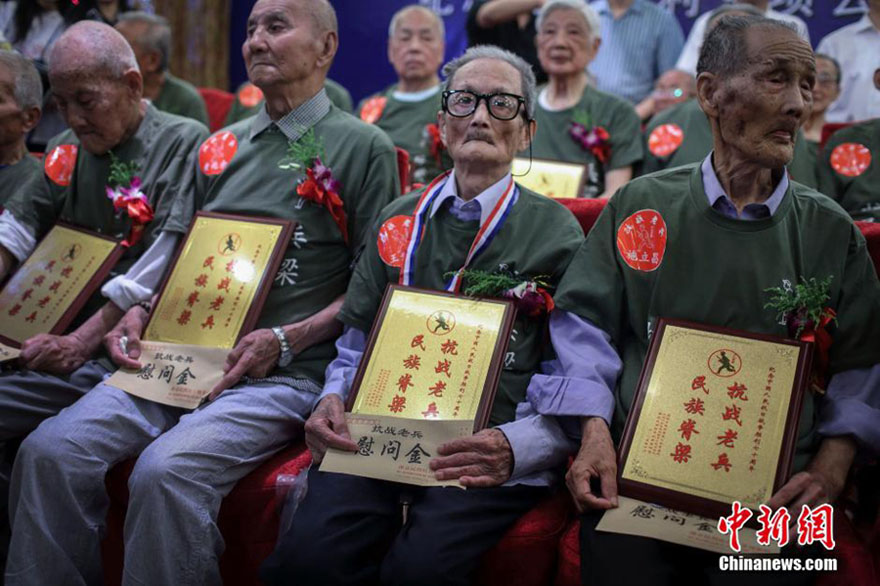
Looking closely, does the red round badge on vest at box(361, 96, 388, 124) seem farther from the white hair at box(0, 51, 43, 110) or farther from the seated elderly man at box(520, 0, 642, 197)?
the white hair at box(0, 51, 43, 110)

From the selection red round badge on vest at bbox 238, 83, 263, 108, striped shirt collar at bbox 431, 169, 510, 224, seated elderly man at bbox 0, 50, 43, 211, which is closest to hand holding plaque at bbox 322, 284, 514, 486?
striped shirt collar at bbox 431, 169, 510, 224

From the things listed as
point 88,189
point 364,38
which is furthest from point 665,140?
point 364,38

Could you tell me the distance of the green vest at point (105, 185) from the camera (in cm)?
252

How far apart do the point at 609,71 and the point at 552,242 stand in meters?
2.88

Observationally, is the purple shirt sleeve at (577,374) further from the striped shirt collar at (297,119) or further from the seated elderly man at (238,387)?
the striped shirt collar at (297,119)

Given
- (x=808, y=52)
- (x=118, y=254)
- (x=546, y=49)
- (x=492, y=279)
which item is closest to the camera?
(x=808, y=52)

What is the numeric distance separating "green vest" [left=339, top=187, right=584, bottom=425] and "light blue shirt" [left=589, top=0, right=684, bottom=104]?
2.71 m

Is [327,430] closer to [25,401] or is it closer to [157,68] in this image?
[25,401]

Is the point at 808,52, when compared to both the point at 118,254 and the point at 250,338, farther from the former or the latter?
the point at 118,254

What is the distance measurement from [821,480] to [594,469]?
425 mm

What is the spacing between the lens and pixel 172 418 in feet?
7.21

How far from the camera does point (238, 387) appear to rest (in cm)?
212

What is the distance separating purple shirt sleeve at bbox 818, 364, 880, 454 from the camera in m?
1.70

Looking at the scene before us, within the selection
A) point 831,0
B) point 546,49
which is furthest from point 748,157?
point 831,0
